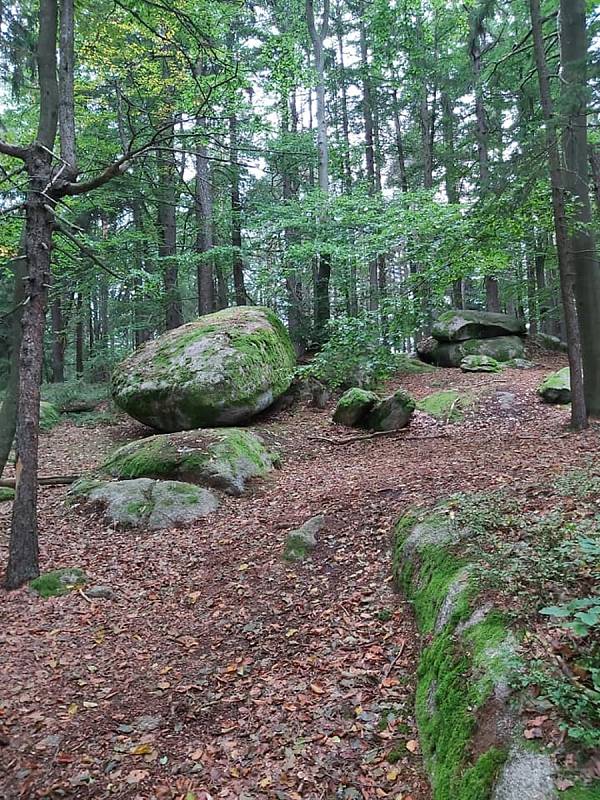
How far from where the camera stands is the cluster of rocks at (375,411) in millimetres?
10094

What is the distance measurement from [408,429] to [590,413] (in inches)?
123

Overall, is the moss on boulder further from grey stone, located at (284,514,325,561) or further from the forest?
grey stone, located at (284,514,325,561)

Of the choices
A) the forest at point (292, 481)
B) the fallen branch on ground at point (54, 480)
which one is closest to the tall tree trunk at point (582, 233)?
the forest at point (292, 481)

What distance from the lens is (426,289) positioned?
9836 millimetres

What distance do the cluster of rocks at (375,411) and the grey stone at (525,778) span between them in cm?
809

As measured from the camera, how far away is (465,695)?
2.67m

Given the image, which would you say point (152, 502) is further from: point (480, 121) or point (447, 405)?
point (480, 121)

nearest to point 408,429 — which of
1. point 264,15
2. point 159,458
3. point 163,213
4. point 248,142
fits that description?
point 159,458

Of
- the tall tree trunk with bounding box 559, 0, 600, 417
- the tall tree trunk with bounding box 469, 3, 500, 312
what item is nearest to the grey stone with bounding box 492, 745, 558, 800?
the tall tree trunk with bounding box 559, 0, 600, 417

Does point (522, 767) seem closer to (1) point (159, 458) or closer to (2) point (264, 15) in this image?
(1) point (159, 458)

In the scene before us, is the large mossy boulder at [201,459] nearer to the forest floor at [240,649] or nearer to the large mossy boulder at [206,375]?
the forest floor at [240,649]

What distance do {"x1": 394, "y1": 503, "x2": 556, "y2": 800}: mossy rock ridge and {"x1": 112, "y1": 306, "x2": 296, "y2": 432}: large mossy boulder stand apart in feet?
22.7

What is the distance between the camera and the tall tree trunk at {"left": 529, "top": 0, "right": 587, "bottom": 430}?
296 inches

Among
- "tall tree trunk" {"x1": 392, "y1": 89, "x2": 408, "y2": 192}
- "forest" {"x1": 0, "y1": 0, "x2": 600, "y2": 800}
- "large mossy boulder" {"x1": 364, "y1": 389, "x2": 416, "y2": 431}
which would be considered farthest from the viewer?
"tall tree trunk" {"x1": 392, "y1": 89, "x2": 408, "y2": 192}
